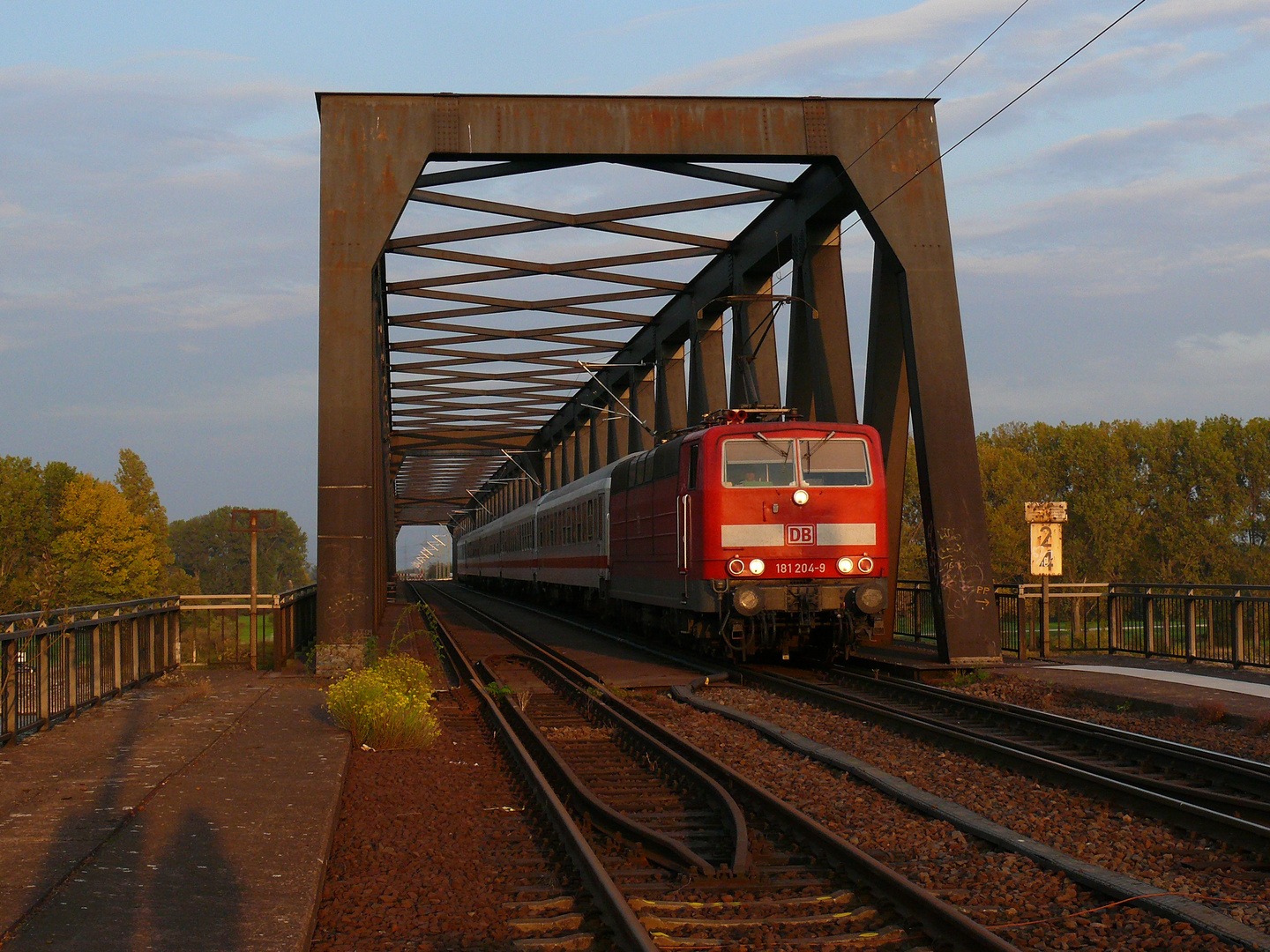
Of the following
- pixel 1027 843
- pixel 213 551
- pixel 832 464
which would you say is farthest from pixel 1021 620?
pixel 213 551

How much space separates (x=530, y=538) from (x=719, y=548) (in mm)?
24393

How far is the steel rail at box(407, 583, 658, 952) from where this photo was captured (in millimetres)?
5145

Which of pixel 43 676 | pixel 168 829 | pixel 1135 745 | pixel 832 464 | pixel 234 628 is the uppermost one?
pixel 832 464

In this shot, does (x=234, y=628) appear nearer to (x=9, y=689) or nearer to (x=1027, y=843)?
(x=9, y=689)

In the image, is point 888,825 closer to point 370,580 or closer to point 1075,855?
point 1075,855

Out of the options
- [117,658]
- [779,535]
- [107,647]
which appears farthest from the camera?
[779,535]

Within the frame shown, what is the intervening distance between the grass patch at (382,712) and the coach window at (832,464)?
22.8 ft

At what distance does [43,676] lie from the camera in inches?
422

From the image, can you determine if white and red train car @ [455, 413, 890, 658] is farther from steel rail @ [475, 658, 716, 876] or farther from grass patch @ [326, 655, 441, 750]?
steel rail @ [475, 658, 716, 876]

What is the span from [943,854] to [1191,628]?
11.4 m

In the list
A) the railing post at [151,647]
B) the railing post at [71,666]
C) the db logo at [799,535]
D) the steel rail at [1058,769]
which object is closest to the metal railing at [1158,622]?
the db logo at [799,535]

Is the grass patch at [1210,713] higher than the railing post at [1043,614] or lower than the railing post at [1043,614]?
lower

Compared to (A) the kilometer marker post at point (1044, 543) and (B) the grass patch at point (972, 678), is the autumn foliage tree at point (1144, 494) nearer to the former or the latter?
(A) the kilometer marker post at point (1044, 543)

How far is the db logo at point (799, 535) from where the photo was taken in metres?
16.5
